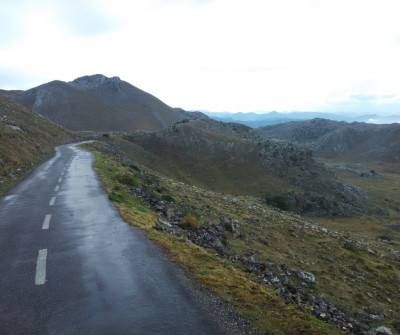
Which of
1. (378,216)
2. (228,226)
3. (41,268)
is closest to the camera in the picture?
(41,268)

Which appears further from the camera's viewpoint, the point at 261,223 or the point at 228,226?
the point at 261,223

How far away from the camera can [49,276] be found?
8.73m

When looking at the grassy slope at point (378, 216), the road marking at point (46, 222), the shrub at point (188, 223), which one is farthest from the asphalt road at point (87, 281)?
the grassy slope at point (378, 216)

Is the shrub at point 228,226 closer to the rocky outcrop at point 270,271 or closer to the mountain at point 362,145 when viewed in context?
the rocky outcrop at point 270,271

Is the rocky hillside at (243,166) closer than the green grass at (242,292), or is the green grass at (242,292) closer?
the green grass at (242,292)

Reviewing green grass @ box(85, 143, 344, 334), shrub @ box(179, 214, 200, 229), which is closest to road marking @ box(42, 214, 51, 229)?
green grass @ box(85, 143, 344, 334)

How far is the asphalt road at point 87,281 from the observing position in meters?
6.53

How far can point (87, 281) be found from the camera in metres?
8.54

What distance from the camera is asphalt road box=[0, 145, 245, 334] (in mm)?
6527

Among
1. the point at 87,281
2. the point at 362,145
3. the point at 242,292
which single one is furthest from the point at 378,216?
the point at 362,145

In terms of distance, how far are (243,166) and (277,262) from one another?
202 feet

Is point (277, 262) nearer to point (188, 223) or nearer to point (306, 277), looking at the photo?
point (306, 277)

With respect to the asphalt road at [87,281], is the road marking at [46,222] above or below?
above

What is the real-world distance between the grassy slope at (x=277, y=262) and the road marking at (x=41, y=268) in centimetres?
429
